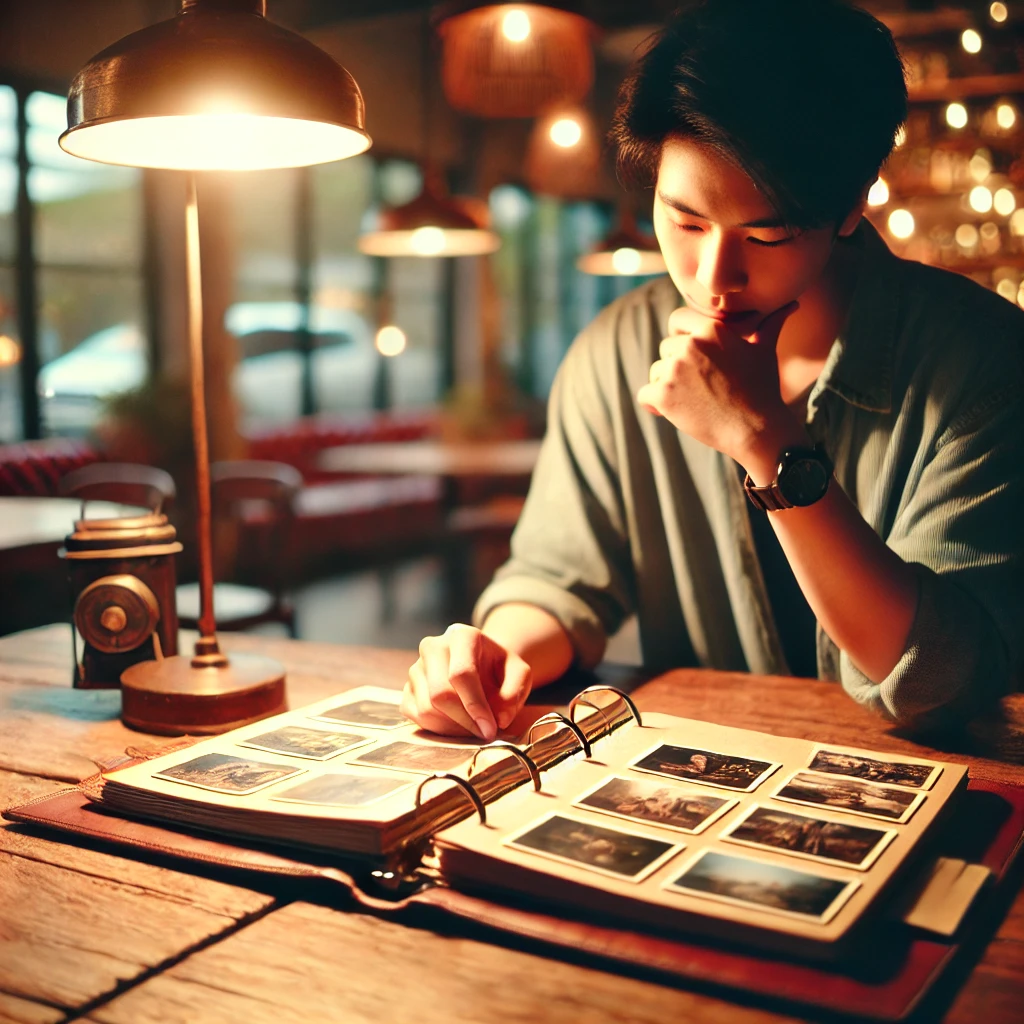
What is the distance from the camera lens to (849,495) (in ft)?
4.45

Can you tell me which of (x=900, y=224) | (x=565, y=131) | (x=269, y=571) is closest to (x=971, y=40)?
(x=900, y=224)

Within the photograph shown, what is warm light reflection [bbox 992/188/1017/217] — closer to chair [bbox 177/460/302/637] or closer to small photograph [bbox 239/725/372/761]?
chair [bbox 177/460/302/637]

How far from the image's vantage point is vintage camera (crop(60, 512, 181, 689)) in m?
1.18

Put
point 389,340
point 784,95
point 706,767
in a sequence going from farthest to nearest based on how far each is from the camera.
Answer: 1. point 389,340
2. point 784,95
3. point 706,767

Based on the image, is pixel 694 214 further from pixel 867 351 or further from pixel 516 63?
pixel 516 63

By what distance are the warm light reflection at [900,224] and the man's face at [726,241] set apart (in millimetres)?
4538

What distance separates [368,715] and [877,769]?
465 mm

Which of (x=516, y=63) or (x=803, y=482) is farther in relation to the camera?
(x=516, y=63)

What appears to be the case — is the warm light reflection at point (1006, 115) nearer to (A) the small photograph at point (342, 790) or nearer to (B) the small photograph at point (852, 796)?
(B) the small photograph at point (852, 796)

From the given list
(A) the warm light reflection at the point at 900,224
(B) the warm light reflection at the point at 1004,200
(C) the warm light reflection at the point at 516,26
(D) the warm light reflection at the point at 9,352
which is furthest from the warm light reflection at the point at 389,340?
(C) the warm light reflection at the point at 516,26

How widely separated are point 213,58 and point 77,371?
5.90 m

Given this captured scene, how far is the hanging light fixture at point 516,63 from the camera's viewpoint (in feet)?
8.63

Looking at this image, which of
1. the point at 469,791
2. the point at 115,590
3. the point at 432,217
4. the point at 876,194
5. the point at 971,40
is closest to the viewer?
the point at 469,791

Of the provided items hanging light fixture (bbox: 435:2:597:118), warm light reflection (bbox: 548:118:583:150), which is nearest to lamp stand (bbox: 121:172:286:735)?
hanging light fixture (bbox: 435:2:597:118)
